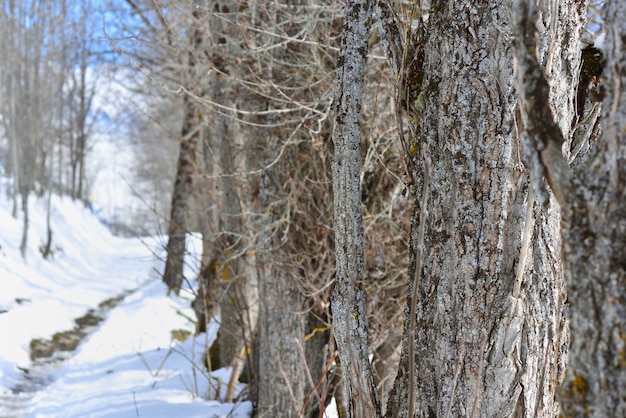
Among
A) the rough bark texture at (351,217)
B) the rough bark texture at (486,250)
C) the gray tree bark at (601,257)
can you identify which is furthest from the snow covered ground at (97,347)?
the gray tree bark at (601,257)

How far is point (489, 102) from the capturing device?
2055 mm

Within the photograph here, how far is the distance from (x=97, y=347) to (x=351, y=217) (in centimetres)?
777

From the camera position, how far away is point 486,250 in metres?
2.05

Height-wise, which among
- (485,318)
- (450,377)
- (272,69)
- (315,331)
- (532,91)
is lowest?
(315,331)

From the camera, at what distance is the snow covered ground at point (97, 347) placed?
20.0 feet

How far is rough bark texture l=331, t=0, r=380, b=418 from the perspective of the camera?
229cm

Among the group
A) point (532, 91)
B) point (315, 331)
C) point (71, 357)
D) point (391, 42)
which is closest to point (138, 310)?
point (71, 357)

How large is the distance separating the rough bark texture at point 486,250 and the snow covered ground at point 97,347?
3188mm

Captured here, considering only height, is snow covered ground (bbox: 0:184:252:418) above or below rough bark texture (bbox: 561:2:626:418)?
below

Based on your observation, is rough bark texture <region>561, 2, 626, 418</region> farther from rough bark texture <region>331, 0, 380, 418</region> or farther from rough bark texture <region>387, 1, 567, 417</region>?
rough bark texture <region>331, 0, 380, 418</region>

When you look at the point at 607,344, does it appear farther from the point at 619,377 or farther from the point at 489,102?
the point at 489,102

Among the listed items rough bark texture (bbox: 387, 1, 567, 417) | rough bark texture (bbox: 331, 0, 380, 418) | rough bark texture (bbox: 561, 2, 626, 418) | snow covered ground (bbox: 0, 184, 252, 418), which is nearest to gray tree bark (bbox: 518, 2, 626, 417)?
rough bark texture (bbox: 561, 2, 626, 418)

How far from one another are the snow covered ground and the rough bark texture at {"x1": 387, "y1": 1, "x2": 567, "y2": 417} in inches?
126

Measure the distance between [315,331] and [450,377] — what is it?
10.3ft
